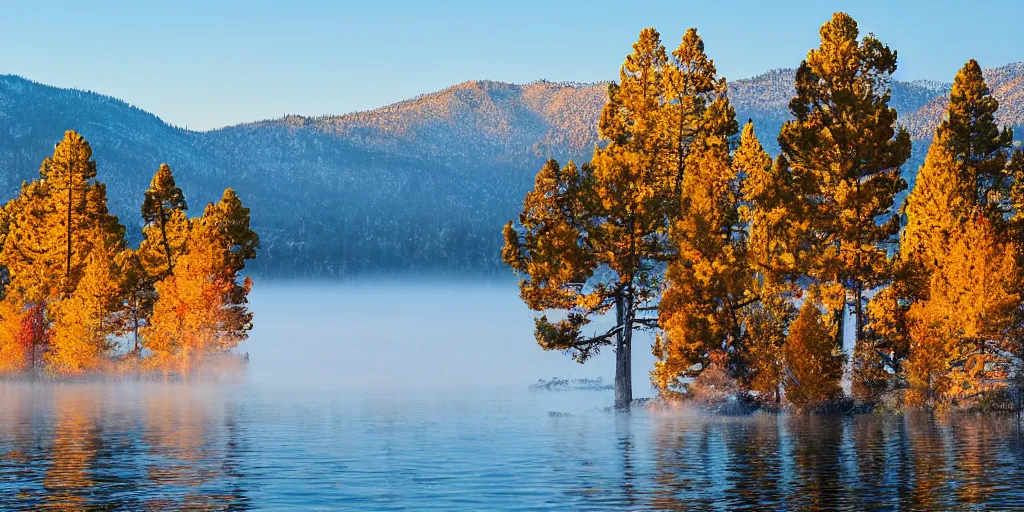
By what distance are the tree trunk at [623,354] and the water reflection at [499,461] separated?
1.25 meters

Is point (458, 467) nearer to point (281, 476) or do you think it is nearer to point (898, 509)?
point (281, 476)

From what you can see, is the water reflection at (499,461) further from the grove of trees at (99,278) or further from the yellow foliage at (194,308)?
the grove of trees at (99,278)

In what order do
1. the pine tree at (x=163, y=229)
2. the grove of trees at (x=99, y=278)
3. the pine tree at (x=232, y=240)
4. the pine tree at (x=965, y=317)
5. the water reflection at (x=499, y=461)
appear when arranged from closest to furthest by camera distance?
the water reflection at (x=499, y=461), the pine tree at (x=965, y=317), the grove of trees at (x=99, y=278), the pine tree at (x=232, y=240), the pine tree at (x=163, y=229)

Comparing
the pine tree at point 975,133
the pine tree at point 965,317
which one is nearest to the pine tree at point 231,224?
the pine tree at point 975,133

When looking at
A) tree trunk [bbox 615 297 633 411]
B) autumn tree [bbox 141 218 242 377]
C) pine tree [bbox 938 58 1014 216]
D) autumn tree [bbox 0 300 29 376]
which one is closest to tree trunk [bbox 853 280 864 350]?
pine tree [bbox 938 58 1014 216]

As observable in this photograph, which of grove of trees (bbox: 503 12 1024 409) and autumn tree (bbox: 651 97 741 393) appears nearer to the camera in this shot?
grove of trees (bbox: 503 12 1024 409)

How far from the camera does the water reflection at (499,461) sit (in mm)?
33844

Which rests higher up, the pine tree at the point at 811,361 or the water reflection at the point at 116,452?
the pine tree at the point at 811,361

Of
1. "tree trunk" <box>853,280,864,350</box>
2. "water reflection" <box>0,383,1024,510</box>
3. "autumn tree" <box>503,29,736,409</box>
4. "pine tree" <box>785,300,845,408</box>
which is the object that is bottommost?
"water reflection" <box>0,383,1024,510</box>

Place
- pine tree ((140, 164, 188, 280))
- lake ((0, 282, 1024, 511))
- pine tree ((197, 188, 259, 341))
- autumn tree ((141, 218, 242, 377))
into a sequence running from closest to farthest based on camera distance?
1. lake ((0, 282, 1024, 511))
2. autumn tree ((141, 218, 242, 377))
3. pine tree ((197, 188, 259, 341))
4. pine tree ((140, 164, 188, 280))

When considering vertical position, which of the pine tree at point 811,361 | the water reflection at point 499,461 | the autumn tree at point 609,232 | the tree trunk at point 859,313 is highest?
the autumn tree at point 609,232

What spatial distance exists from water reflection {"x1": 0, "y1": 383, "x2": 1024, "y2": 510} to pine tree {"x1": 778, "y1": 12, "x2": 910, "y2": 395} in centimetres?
593

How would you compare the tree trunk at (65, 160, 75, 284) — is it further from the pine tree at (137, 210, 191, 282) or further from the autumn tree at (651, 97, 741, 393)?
the autumn tree at (651, 97, 741, 393)

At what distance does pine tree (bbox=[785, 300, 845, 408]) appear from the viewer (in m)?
52.3
